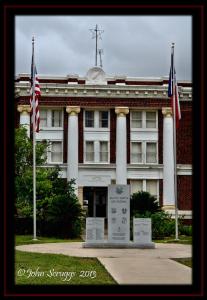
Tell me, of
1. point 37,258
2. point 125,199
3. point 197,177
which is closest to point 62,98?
point 125,199

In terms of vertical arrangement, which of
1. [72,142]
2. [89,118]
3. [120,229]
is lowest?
[120,229]

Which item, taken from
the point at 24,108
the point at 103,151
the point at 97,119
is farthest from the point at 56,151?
the point at 24,108

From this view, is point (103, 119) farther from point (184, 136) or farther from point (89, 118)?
point (184, 136)

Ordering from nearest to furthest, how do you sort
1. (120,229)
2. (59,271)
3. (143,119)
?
(59,271)
(120,229)
(143,119)

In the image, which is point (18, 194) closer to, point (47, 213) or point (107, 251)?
point (47, 213)

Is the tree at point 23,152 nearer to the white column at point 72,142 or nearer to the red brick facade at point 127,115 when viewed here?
the white column at point 72,142

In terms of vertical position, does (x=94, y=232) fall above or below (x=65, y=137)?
below

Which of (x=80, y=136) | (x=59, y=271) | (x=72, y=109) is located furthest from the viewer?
(x=80, y=136)

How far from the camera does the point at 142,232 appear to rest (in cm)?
2234

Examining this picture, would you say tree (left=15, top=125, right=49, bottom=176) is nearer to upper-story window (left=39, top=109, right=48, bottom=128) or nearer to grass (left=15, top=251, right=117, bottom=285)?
upper-story window (left=39, top=109, right=48, bottom=128)

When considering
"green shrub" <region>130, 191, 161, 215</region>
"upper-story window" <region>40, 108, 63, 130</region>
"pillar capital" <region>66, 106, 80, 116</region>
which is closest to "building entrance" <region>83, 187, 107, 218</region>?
"upper-story window" <region>40, 108, 63, 130</region>

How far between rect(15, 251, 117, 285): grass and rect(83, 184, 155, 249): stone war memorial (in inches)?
197

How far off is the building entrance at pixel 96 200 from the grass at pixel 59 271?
1145 inches

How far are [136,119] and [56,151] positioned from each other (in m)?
7.04
